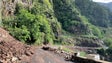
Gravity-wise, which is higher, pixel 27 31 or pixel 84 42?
pixel 27 31

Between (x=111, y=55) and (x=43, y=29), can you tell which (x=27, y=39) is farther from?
(x=111, y=55)

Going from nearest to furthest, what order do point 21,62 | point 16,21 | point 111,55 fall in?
point 21,62 → point 16,21 → point 111,55

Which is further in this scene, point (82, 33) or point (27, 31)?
point (82, 33)

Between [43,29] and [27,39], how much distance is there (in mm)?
17398

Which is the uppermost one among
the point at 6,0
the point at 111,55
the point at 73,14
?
the point at 6,0

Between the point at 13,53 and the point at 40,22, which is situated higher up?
the point at 13,53

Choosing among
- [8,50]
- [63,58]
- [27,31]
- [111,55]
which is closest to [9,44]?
[8,50]

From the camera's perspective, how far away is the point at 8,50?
85.8ft

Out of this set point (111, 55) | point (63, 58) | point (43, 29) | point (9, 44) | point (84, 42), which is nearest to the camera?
point (9, 44)

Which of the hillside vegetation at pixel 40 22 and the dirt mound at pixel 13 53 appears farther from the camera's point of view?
the hillside vegetation at pixel 40 22

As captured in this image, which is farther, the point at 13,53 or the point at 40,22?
the point at 40,22

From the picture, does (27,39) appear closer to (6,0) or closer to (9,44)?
(6,0)

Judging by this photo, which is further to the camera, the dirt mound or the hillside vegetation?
the hillside vegetation

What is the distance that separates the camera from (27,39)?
47219mm
